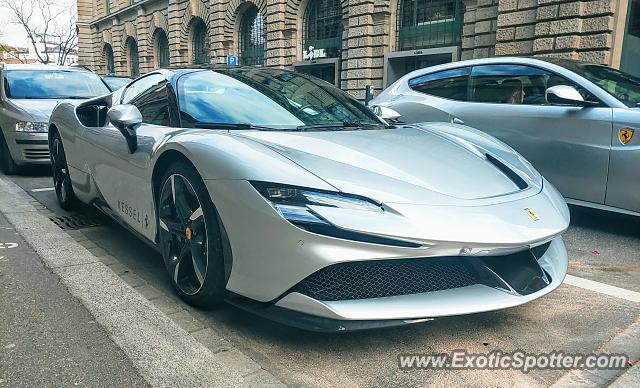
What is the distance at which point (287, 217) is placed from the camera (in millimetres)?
2109

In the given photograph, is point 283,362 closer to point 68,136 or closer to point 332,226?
point 332,226

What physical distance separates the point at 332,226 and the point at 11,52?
67401 mm

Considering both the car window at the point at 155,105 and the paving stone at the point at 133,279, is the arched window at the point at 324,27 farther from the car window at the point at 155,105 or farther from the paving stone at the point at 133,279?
the paving stone at the point at 133,279

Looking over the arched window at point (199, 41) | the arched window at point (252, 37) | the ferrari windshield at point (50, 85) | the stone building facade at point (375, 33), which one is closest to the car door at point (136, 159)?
the stone building facade at point (375, 33)

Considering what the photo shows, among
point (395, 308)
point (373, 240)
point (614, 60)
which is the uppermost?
point (614, 60)

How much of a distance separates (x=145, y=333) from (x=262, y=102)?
4.78 feet

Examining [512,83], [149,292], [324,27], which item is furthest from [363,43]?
[149,292]

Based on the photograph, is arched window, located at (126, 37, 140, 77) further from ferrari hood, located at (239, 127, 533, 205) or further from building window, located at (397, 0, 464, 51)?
ferrari hood, located at (239, 127, 533, 205)

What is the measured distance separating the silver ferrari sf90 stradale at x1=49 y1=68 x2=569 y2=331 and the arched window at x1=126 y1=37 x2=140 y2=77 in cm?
A: 3629

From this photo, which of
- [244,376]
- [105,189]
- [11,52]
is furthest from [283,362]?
[11,52]

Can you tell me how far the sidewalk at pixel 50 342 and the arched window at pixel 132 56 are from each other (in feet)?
119

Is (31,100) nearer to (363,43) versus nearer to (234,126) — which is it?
(234,126)

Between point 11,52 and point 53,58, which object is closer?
point 11,52

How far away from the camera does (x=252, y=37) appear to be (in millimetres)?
23922
